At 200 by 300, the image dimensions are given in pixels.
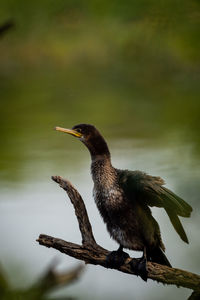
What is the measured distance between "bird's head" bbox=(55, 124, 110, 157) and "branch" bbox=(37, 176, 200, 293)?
0.12 metres

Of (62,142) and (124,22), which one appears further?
(62,142)

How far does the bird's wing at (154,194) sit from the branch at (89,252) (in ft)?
0.34

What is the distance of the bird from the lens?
1203 millimetres

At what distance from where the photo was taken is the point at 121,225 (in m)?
1.24

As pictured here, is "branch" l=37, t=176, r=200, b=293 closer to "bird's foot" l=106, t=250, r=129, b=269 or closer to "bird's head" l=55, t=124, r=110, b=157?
"bird's foot" l=106, t=250, r=129, b=269

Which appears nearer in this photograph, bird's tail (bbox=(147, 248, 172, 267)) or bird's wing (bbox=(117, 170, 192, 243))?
bird's wing (bbox=(117, 170, 192, 243))

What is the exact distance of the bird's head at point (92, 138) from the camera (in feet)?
4.09

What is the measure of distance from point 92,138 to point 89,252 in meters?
0.27

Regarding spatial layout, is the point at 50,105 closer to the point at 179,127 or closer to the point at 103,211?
the point at 179,127

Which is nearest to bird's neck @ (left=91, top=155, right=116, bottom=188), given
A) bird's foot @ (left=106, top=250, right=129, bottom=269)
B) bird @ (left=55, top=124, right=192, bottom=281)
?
bird @ (left=55, top=124, right=192, bottom=281)

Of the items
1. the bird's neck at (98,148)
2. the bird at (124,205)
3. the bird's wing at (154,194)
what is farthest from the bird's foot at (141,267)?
the bird's neck at (98,148)

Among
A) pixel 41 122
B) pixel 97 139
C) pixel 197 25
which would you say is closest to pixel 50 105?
pixel 41 122

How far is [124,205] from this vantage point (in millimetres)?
1232

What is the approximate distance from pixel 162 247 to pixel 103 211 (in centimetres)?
17
